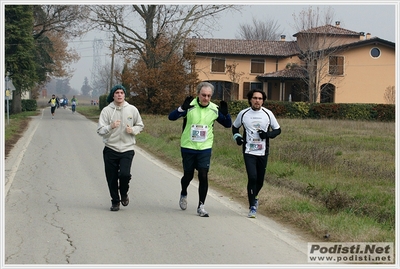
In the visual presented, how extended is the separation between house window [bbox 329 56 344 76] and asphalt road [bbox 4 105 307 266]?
44.1 m

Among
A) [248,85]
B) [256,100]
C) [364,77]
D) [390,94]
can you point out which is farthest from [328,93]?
[256,100]

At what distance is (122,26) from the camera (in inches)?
1656

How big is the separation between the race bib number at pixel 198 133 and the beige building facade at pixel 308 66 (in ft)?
146

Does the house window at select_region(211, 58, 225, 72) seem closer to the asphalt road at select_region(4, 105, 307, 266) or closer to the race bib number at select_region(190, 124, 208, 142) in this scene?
the asphalt road at select_region(4, 105, 307, 266)

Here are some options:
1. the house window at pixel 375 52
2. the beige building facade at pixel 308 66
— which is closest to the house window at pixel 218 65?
the beige building facade at pixel 308 66

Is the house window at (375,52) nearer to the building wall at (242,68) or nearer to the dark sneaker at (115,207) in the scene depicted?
the building wall at (242,68)

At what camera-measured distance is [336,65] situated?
55438 mm

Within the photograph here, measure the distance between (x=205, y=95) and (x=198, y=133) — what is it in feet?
1.81

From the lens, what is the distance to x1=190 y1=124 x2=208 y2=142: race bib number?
8930 mm

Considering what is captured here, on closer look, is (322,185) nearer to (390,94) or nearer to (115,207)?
(115,207)

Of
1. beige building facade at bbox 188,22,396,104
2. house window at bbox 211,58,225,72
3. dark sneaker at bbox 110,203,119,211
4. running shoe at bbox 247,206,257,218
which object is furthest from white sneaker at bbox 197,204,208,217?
house window at bbox 211,58,225,72

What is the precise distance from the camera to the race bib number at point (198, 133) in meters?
8.93

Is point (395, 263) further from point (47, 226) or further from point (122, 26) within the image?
point (122, 26)

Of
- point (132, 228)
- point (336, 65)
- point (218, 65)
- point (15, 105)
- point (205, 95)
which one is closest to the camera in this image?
point (132, 228)
